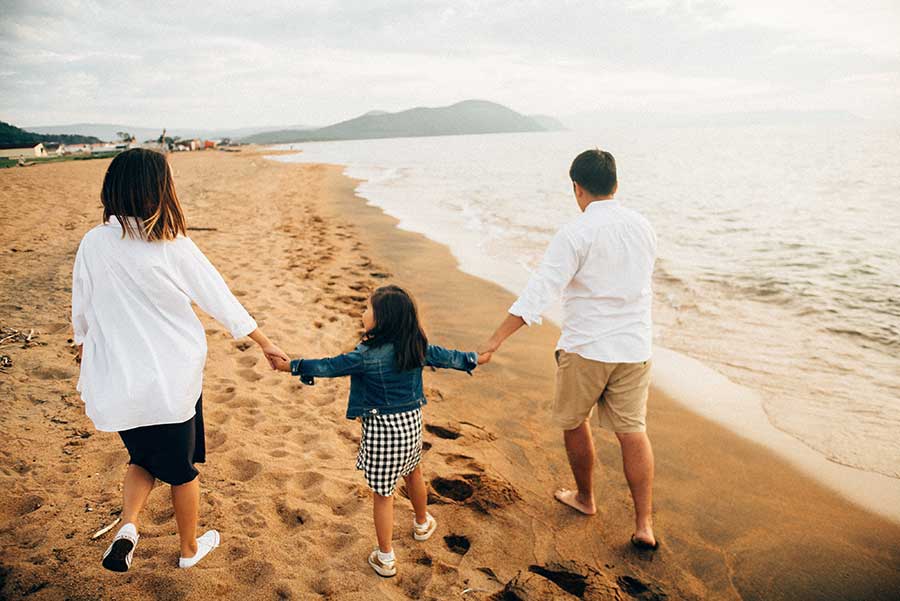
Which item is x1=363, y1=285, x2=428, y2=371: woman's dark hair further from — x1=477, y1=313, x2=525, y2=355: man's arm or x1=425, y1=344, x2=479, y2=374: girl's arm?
x1=477, y1=313, x2=525, y2=355: man's arm

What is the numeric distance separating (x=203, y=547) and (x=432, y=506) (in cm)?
125

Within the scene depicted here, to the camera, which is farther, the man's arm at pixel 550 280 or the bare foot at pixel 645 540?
the bare foot at pixel 645 540

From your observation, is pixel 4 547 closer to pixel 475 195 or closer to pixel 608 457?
pixel 608 457

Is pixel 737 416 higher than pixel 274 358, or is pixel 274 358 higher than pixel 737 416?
pixel 274 358

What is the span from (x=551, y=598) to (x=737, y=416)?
9.27ft

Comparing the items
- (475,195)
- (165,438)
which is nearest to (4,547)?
(165,438)

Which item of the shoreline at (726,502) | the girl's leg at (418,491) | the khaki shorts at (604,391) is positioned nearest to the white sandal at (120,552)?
the girl's leg at (418,491)

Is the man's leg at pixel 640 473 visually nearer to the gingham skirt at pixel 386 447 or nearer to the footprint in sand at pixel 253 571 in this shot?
the gingham skirt at pixel 386 447

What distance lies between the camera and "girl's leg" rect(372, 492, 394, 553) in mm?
2385

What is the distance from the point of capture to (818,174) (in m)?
26.7

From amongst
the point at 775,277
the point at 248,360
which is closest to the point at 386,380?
the point at 248,360

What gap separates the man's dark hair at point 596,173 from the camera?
2598mm

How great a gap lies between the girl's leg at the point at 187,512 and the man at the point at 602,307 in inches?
61.8

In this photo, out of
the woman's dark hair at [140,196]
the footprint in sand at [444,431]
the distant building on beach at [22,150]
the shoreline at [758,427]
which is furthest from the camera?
the distant building on beach at [22,150]
